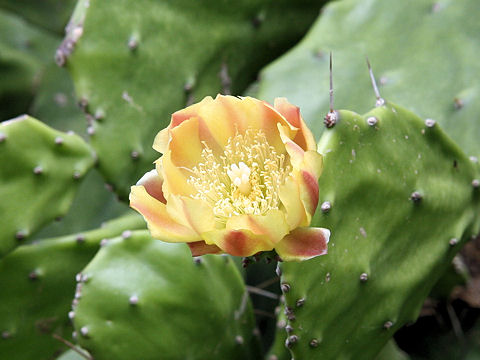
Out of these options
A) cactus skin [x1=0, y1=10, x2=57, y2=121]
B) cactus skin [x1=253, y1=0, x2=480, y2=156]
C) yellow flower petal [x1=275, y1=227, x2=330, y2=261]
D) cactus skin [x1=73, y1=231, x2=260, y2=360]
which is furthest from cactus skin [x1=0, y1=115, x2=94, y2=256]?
cactus skin [x1=0, y1=10, x2=57, y2=121]

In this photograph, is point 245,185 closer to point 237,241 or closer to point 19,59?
point 237,241

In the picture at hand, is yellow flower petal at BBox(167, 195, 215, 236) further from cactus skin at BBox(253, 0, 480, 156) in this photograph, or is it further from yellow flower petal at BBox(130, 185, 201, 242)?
cactus skin at BBox(253, 0, 480, 156)

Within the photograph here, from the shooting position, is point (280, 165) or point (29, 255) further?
point (29, 255)

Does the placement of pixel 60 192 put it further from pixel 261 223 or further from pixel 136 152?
pixel 261 223

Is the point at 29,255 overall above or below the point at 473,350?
above

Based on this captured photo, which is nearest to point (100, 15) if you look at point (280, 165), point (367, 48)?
point (367, 48)

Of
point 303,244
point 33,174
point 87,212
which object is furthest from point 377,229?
point 87,212
